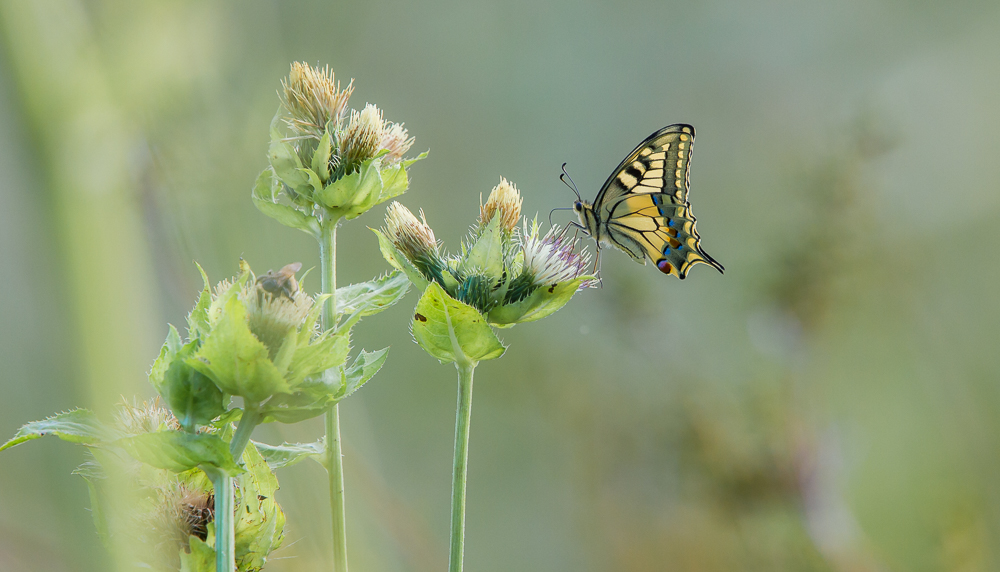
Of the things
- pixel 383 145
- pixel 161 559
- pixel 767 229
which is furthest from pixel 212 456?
pixel 767 229

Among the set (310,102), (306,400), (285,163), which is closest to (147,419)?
(306,400)

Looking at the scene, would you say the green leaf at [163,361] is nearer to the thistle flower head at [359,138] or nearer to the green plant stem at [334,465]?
the green plant stem at [334,465]

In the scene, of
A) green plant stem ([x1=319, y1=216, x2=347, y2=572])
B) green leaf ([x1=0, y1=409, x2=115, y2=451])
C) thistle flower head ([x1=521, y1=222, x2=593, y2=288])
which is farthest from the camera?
thistle flower head ([x1=521, y1=222, x2=593, y2=288])

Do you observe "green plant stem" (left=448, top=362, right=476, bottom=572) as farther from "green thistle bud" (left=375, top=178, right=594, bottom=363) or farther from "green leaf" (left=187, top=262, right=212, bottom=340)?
"green leaf" (left=187, top=262, right=212, bottom=340)

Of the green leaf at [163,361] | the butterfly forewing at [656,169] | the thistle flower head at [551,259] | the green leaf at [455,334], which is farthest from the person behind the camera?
the butterfly forewing at [656,169]

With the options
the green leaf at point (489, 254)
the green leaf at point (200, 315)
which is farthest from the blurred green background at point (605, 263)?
the green leaf at point (489, 254)

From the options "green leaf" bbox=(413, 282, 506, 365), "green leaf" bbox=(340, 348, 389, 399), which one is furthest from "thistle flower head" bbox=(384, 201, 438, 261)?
"green leaf" bbox=(340, 348, 389, 399)

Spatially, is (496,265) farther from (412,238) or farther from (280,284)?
(280,284)
